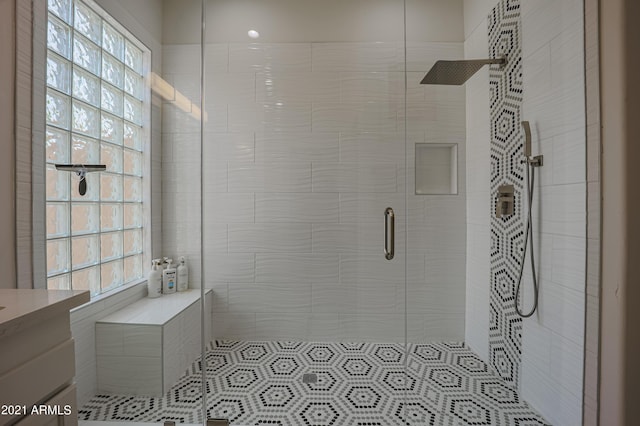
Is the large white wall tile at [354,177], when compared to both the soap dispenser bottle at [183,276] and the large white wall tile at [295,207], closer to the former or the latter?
the large white wall tile at [295,207]

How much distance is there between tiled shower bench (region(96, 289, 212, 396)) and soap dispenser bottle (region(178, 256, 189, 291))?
0.48ft

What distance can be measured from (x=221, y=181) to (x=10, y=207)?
33.2 inches

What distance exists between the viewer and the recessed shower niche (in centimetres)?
175

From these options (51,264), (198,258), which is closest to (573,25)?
(198,258)

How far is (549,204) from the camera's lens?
1493 millimetres

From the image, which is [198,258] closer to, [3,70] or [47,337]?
[47,337]

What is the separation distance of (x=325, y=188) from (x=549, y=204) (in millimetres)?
1053

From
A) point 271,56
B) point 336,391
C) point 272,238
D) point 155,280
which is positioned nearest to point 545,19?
point 271,56

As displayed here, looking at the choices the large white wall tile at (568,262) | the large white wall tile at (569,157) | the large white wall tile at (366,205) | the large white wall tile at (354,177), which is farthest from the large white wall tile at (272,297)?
the large white wall tile at (569,157)

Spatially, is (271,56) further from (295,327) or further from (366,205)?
(295,327)

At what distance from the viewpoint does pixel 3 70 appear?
4.14ft

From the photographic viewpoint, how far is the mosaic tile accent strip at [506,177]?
1.64 m

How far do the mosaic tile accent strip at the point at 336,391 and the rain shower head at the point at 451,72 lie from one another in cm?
141

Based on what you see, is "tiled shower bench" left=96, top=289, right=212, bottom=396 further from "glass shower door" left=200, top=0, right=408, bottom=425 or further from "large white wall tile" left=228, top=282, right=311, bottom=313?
"large white wall tile" left=228, top=282, right=311, bottom=313
